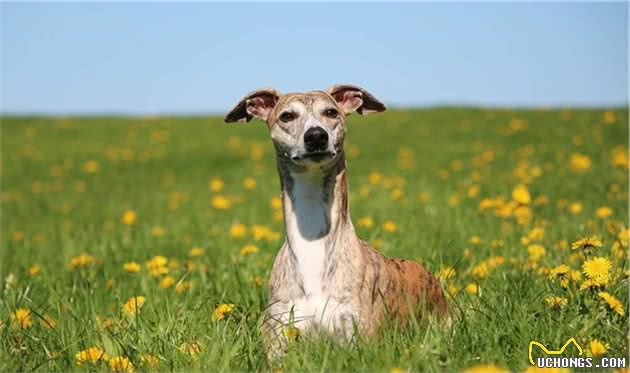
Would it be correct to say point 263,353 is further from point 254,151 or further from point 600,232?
point 254,151

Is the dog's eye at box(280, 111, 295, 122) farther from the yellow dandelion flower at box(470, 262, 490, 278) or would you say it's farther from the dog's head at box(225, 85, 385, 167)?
the yellow dandelion flower at box(470, 262, 490, 278)

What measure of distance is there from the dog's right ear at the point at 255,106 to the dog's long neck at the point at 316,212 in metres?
0.64

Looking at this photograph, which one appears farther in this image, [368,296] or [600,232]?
[600,232]

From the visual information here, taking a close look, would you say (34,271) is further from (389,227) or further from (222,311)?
(389,227)

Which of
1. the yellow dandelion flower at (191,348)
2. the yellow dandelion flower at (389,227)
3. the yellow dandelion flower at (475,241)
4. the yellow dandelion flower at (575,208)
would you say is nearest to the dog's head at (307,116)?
the yellow dandelion flower at (191,348)

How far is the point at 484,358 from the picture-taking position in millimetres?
3670

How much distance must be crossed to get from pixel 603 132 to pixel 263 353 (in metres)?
16.7

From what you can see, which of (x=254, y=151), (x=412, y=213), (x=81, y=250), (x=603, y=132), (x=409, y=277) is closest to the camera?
(x=409, y=277)

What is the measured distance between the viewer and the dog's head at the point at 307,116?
4.26m

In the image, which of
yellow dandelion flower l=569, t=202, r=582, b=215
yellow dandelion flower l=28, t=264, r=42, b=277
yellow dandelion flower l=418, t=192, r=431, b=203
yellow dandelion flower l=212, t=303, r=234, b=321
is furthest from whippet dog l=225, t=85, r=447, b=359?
yellow dandelion flower l=418, t=192, r=431, b=203

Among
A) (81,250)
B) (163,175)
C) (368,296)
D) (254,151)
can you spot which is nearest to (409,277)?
(368,296)

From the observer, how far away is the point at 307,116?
4484 mm

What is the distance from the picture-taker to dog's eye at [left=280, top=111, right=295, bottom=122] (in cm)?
457

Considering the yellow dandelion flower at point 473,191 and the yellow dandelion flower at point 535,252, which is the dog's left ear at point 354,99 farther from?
the yellow dandelion flower at point 473,191
